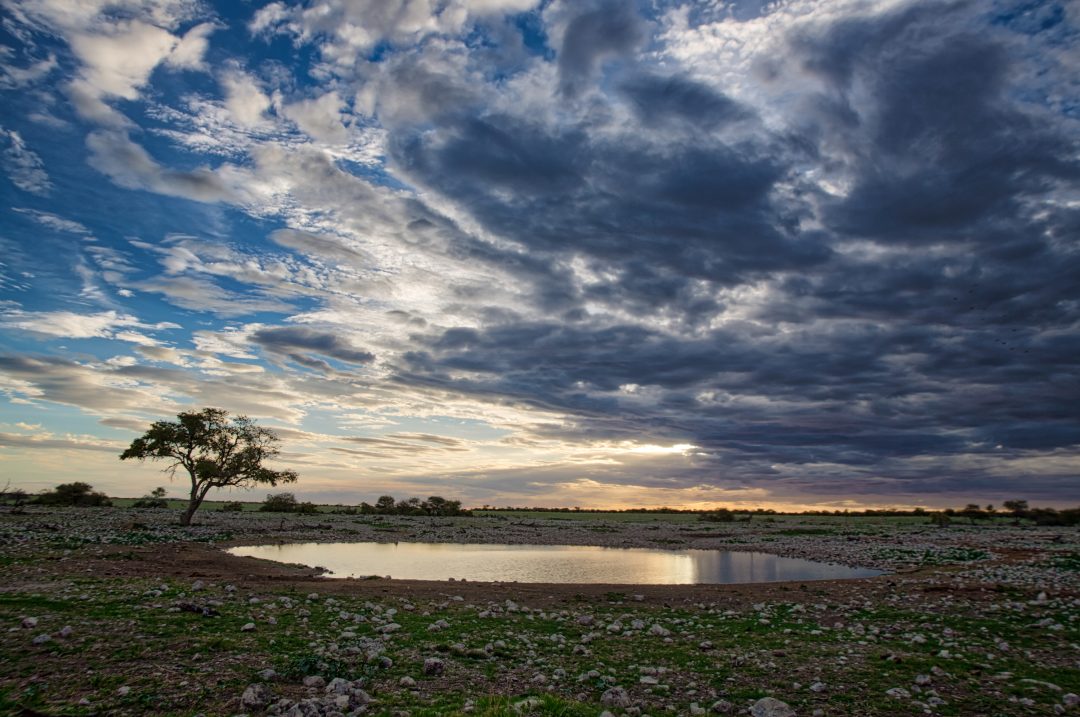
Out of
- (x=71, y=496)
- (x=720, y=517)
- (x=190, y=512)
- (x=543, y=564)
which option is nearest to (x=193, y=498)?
(x=190, y=512)

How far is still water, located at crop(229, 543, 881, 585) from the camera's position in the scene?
30.4 m

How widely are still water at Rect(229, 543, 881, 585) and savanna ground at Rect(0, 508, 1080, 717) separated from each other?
616 cm

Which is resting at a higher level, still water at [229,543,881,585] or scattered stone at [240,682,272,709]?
scattered stone at [240,682,272,709]

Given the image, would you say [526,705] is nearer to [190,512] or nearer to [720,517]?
[190,512]

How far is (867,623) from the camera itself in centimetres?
1694

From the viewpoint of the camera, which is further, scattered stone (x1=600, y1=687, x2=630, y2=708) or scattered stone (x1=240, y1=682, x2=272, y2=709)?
scattered stone (x1=600, y1=687, x2=630, y2=708)

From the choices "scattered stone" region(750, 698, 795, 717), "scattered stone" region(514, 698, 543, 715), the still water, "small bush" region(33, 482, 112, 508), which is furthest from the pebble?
"small bush" region(33, 482, 112, 508)

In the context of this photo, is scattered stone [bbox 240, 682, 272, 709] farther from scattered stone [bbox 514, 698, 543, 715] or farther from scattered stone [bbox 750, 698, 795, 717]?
scattered stone [bbox 750, 698, 795, 717]

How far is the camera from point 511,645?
13.4 metres

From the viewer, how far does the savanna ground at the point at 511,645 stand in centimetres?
927

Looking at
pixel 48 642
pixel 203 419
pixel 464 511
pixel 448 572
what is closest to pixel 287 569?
pixel 448 572

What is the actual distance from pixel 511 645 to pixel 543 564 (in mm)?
24130

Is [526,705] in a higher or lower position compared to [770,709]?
higher

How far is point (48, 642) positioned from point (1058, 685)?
19.0 metres
